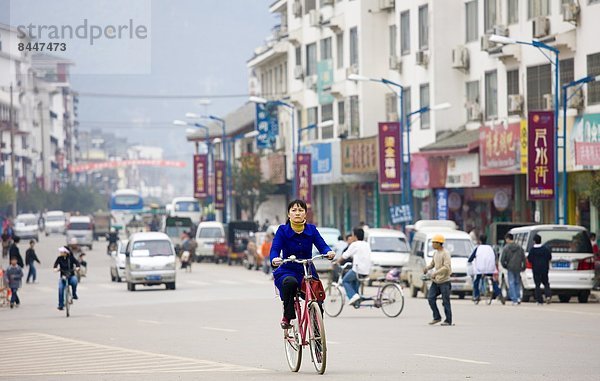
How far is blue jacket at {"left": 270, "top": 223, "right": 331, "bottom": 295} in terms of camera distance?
16875mm

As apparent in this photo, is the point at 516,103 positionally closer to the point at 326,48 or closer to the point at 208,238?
the point at 208,238

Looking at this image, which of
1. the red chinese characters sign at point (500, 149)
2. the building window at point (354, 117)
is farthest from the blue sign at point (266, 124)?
the red chinese characters sign at point (500, 149)

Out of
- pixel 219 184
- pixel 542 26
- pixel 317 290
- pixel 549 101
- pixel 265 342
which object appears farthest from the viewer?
pixel 219 184

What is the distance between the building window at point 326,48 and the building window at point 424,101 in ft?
45.3

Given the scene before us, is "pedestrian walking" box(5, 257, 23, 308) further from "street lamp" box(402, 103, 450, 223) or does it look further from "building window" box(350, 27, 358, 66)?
"building window" box(350, 27, 358, 66)

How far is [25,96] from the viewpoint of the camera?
172 m

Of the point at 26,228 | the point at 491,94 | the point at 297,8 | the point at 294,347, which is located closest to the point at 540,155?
the point at 491,94

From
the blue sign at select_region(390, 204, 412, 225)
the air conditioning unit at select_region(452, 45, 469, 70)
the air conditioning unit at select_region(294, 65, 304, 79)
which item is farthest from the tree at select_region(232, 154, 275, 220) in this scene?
the blue sign at select_region(390, 204, 412, 225)

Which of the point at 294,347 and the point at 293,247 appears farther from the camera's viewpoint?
the point at 294,347

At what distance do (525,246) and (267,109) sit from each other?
5470 cm

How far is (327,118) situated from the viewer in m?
78.1

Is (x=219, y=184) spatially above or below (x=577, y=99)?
below

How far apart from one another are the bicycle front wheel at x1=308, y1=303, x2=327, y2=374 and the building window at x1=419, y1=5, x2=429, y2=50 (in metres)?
46.8

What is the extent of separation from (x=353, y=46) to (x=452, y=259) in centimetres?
3373
